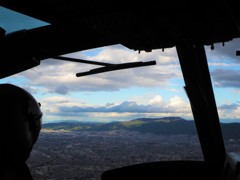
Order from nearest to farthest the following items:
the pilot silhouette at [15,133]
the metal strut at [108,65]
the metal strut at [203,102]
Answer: the pilot silhouette at [15,133] < the metal strut at [203,102] < the metal strut at [108,65]

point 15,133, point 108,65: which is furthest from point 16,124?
point 108,65

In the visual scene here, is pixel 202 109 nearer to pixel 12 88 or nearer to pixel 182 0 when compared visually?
pixel 182 0

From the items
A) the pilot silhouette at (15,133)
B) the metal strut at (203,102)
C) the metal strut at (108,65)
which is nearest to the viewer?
the pilot silhouette at (15,133)

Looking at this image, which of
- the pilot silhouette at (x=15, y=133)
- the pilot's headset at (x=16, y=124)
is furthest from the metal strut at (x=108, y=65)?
the pilot silhouette at (x=15, y=133)

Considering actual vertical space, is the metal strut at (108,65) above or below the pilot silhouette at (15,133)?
above

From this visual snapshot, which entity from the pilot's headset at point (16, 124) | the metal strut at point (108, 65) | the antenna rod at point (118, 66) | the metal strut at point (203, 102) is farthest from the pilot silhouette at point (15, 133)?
the metal strut at point (203, 102)

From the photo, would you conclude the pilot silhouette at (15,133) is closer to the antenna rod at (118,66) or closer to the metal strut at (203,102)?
the antenna rod at (118,66)

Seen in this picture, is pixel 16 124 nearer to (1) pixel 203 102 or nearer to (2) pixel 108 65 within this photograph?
(2) pixel 108 65

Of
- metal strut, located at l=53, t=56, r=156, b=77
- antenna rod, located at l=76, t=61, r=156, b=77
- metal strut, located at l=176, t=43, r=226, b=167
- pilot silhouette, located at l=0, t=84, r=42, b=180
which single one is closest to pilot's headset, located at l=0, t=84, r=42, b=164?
pilot silhouette, located at l=0, t=84, r=42, b=180

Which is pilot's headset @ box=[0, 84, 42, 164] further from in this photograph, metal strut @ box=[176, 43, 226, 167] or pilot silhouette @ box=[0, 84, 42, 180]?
metal strut @ box=[176, 43, 226, 167]

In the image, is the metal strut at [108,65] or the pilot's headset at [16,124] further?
the metal strut at [108,65]
